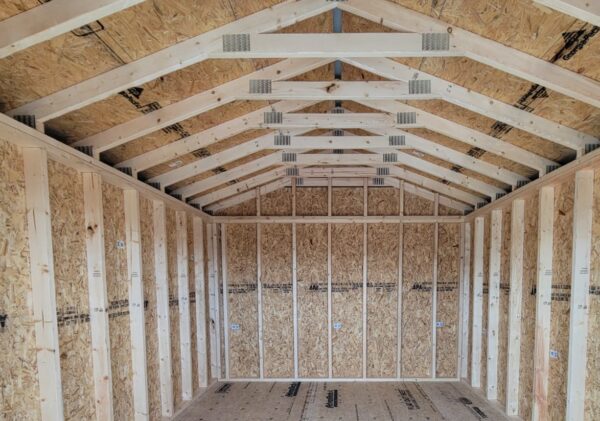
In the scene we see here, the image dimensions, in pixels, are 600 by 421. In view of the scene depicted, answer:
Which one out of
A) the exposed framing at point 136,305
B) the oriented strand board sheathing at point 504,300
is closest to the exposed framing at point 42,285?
the exposed framing at point 136,305

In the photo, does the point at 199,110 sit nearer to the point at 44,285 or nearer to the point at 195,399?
the point at 44,285

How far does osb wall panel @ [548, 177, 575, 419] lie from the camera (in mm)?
3344

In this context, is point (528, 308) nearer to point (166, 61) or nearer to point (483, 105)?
point (483, 105)

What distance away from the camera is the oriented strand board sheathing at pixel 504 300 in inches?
184

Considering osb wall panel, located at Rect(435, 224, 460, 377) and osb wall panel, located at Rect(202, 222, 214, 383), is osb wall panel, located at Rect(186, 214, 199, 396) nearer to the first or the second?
osb wall panel, located at Rect(202, 222, 214, 383)

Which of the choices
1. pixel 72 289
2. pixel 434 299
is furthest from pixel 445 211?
pixel 72 289

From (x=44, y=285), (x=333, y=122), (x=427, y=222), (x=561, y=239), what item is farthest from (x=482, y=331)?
(x=44, y=285)

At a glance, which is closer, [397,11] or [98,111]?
[397,11]

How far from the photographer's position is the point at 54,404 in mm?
2428

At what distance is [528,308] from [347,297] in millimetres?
2709

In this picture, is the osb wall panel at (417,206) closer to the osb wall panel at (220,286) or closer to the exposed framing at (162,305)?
the osb wall panel at (220,286)

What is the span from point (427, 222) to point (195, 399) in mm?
4231

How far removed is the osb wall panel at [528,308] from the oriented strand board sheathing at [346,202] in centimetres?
257

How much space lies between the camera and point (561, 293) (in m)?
3.43
